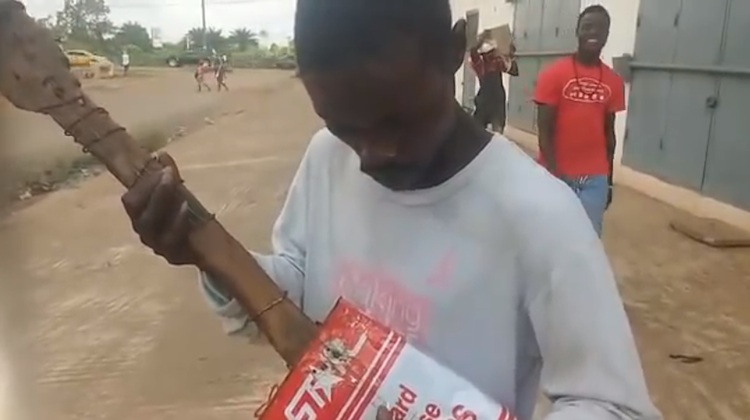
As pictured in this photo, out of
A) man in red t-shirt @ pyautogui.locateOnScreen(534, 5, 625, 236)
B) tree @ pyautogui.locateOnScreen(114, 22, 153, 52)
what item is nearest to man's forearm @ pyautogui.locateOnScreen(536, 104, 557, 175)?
man in red t-shirt @ pyautogui.locateOnScreen(534, 5, 625, 236)

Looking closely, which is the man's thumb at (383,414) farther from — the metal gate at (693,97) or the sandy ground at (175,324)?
the metal gate at (693,97)

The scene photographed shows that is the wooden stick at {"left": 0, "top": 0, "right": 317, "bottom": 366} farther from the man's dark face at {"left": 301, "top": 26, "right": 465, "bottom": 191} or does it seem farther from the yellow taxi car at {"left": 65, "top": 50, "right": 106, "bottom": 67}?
the man's dark face at {"left": 301, "top": 26, "right": 465, "bottom": 191}

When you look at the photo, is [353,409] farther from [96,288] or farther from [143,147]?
[96,288]

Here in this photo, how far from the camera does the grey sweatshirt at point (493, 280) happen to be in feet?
2.39

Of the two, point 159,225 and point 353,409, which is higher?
point 159,225

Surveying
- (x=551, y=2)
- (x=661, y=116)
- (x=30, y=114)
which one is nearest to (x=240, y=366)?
(x=30, y=114)

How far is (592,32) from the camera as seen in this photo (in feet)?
11.6

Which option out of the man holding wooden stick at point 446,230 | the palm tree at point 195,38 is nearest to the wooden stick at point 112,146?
the man holding wooden stick at point 446,230

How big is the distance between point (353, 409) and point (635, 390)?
0.25 meters

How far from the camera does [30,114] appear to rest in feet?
2.70

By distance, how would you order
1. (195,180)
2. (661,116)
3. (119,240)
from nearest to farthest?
(119,240) → (661,116) → (195,180)

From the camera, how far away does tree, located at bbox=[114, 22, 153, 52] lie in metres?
3.82

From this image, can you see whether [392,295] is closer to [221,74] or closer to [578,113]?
[578,113]

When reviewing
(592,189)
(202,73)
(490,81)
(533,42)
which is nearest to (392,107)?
(592,189)
